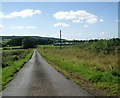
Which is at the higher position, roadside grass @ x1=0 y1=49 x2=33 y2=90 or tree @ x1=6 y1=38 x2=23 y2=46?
tree @ x1=6 y1=38 x2=23 y2=46

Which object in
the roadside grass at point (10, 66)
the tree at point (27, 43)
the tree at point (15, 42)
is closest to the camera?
the roadside grass at point (10, 66)

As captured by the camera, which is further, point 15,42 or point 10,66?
point 15,42

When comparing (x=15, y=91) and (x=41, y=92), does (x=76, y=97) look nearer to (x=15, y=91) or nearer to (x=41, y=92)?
(x=41, y=92)

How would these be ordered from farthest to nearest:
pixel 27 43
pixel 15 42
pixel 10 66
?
pixel 15 42, pixel 27 43, pixel 10 66

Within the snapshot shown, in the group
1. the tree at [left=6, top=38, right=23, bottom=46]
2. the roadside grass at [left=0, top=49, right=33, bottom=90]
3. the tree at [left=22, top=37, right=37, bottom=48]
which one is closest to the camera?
the roadside grass at [left=0, top=49, right=33, bottom=90]

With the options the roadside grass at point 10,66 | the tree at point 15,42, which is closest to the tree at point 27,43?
the tree at point 15,42

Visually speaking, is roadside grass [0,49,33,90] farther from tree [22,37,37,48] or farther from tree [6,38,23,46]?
tree [6,38,23,46]

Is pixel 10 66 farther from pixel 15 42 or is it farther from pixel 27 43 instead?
pixel 15 42

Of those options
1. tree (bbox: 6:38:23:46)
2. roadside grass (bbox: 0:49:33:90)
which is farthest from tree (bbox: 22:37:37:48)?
roadside grass (bbox: 0:49:33:90)

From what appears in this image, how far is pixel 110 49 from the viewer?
41.1 m

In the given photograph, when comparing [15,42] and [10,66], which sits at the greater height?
[15,42]

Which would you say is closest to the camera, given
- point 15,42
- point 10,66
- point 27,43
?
point 10,66

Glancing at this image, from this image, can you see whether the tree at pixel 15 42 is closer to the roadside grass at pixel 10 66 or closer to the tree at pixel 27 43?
the tree at pixel 27 43

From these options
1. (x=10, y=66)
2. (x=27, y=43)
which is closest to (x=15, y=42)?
(x=27, y=43)
